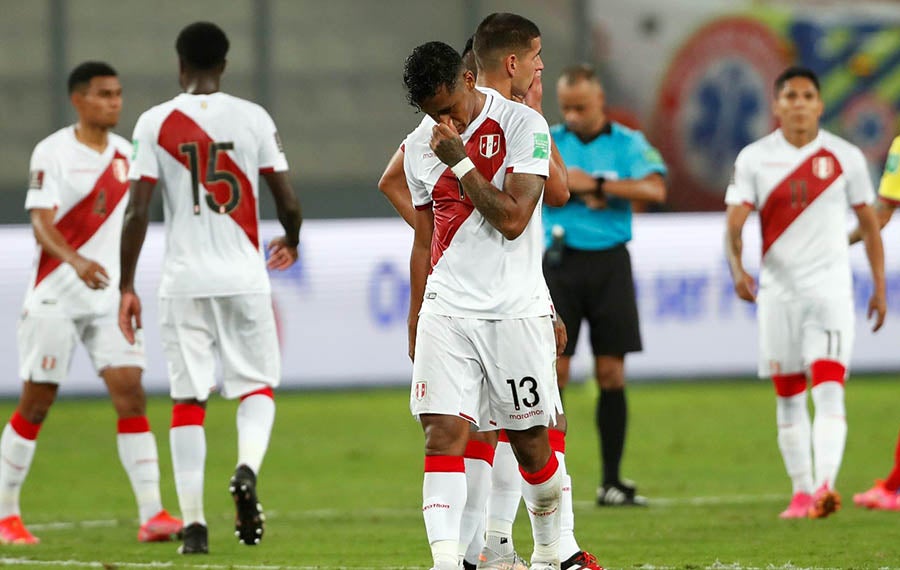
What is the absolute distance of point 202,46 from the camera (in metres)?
7.77

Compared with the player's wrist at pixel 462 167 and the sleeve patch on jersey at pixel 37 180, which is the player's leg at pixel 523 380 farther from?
the sleeve patch on jersey at pixel 37 180

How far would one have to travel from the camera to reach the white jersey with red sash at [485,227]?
5.94m

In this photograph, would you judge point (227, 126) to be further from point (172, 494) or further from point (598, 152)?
point (172, 494)

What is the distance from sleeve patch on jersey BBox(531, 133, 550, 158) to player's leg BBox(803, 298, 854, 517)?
11.4 ft

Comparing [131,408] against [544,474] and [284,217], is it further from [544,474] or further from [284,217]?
[544,474]

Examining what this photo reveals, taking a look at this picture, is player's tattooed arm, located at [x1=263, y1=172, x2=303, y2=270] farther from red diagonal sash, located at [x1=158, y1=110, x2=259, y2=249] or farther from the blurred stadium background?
the blurred stadium background

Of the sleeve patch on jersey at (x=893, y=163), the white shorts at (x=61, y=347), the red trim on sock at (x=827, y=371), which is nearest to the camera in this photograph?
the white shorts at (x=61, y=347)

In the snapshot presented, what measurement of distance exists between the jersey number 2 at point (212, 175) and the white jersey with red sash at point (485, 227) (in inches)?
76.2

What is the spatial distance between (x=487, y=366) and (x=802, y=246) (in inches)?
142

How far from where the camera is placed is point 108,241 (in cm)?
877

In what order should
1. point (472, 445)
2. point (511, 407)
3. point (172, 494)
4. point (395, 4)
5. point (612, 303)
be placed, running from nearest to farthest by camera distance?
point (511, 407) < point (472, 445) < point (612, 303) < point (172, 494) < point (395, 4)

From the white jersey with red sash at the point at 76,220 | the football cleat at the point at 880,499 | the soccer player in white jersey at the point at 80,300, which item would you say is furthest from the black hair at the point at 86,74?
the football cleat at the point at 880,499

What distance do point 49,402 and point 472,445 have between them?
2.98m

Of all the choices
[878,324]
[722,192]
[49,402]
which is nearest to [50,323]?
[49,402]
